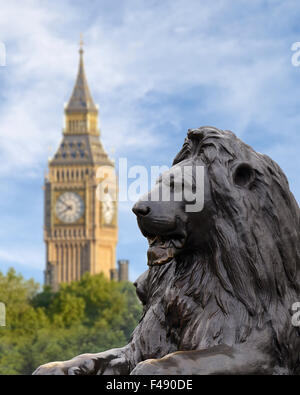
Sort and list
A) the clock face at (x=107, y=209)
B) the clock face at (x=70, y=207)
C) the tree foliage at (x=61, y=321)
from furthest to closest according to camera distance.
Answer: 1. the clock face at (x=107, y=209)
2. the clock face at (x=70, y=207)
3. the tree foliage at (x=61, y=321)

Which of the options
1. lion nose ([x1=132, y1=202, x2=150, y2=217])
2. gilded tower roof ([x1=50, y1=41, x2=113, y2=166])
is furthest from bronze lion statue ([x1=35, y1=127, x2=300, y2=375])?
gilded tower roof ([x1=50, y1=41, x2=113, y2=166])

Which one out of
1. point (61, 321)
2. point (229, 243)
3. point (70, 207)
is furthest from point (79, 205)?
point (229, 243)

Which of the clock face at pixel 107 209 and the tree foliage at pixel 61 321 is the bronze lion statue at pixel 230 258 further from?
the clock face at pixel 107 209

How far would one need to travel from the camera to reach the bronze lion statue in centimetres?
400

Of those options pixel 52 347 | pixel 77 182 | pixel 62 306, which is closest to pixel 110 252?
pixel 77 182

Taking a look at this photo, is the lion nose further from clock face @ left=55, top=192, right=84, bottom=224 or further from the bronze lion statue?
clock face @ left=55, top=192, right=84, bottom=224

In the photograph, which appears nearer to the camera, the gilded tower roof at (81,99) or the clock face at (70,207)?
the clock face at (70,207)

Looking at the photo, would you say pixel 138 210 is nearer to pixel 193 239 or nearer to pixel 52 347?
pixel 193 239

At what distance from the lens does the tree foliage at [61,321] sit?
32406 millimetres

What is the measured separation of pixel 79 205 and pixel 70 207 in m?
0.89

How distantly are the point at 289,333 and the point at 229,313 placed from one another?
0.89 feet

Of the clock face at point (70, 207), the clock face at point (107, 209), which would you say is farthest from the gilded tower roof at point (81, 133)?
the clock face at point (107, 209)

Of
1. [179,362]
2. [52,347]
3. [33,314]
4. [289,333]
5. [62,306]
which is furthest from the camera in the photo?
[62,306]

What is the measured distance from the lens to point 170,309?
4.20 m
